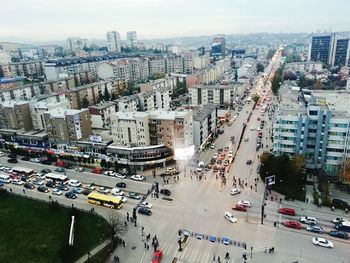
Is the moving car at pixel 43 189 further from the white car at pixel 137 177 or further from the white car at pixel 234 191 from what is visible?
the white car at pixel 234 191

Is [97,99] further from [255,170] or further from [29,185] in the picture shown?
[255,170]

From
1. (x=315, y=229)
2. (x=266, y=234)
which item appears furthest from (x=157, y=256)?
(x=315, y=229)

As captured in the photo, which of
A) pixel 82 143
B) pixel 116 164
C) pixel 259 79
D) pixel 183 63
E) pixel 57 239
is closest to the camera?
pixel 57 239

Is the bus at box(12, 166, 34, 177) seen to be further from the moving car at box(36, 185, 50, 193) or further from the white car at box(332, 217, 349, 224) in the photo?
the white car at box(332, 217, 349, 224)

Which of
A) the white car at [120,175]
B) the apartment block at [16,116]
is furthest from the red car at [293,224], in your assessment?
the apartment block at [16,116]

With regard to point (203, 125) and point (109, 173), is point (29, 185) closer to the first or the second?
point (109, 173)

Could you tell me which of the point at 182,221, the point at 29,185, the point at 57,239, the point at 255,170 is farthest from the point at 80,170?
the point at 255,170

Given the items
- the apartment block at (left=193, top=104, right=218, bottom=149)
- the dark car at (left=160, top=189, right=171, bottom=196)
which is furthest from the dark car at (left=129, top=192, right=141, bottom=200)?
the apartment block at (left=193, top=104, right=218, bottom=149)
